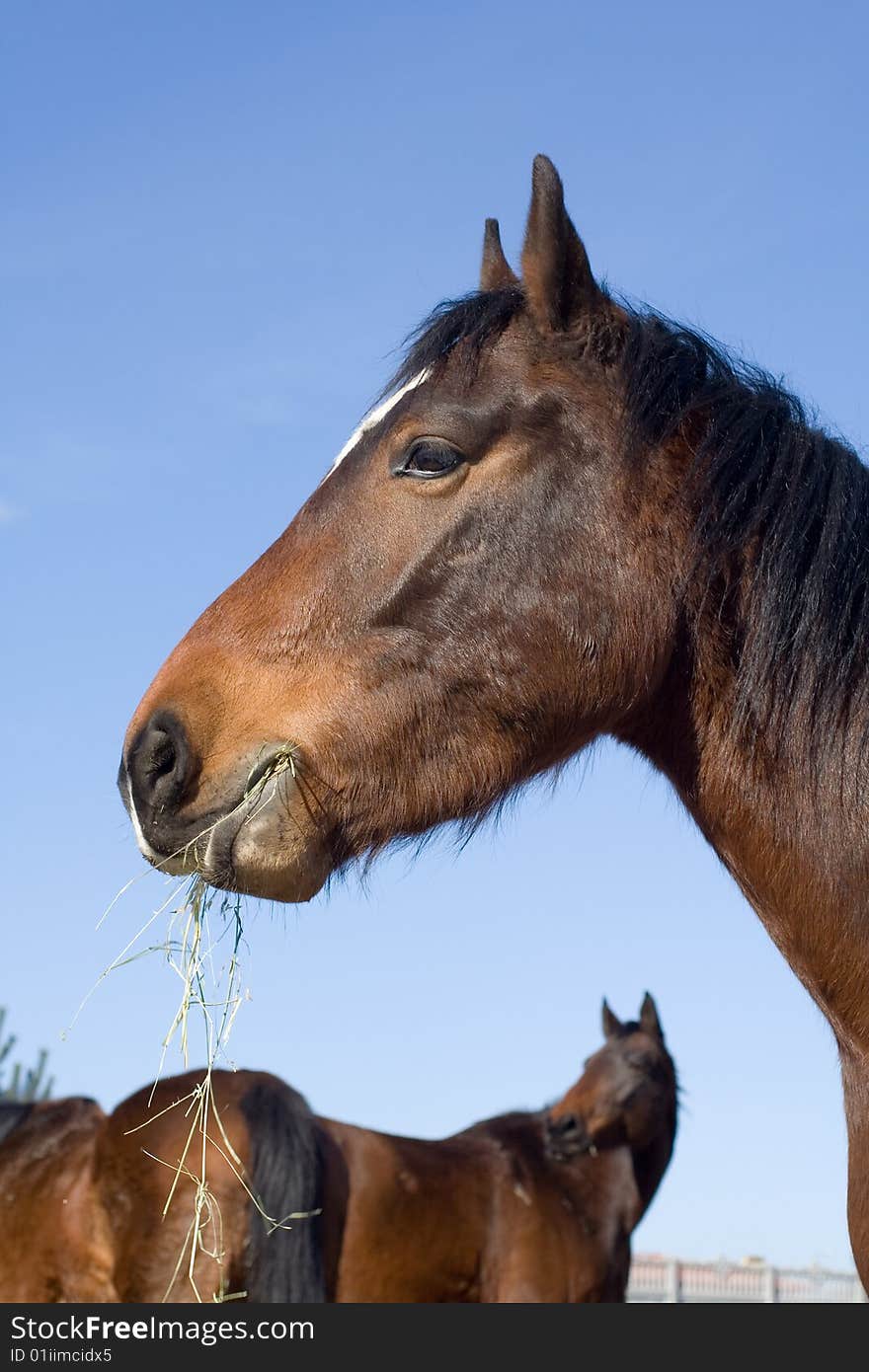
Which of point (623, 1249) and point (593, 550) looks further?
point (623, 1249)

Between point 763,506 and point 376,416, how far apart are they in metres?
1.00

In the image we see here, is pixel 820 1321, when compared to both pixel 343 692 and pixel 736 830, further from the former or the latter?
pixel 343 692

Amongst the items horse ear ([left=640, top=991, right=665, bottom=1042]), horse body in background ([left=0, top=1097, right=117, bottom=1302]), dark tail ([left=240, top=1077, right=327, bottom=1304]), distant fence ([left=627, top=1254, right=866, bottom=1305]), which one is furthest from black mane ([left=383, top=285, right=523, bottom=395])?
distant fence ([left=627, top=1254, right=866, bottom=1305])

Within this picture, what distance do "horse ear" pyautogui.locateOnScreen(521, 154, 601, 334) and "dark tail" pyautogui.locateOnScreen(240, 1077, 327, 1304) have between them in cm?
670

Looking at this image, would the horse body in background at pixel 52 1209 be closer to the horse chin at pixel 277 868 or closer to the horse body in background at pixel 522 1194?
the horse body in background at pixel 522 1194

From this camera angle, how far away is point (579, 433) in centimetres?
329

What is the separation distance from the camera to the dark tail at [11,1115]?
9.41 metres

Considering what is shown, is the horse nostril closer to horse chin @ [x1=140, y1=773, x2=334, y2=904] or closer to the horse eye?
horse chin @ [x1=140, y1=773, x2=334, y2=904]

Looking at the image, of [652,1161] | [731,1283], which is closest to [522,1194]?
[652,1161]

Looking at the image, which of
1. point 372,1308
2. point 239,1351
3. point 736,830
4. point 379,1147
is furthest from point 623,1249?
point 736,830

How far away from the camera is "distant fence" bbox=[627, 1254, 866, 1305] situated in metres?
22.0

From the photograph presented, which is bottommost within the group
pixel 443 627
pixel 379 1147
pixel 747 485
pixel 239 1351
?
pixel 239 1351

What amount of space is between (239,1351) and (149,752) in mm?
2470

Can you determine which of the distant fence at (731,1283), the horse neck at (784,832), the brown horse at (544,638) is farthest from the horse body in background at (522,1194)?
the distant fence at (731,1283)
